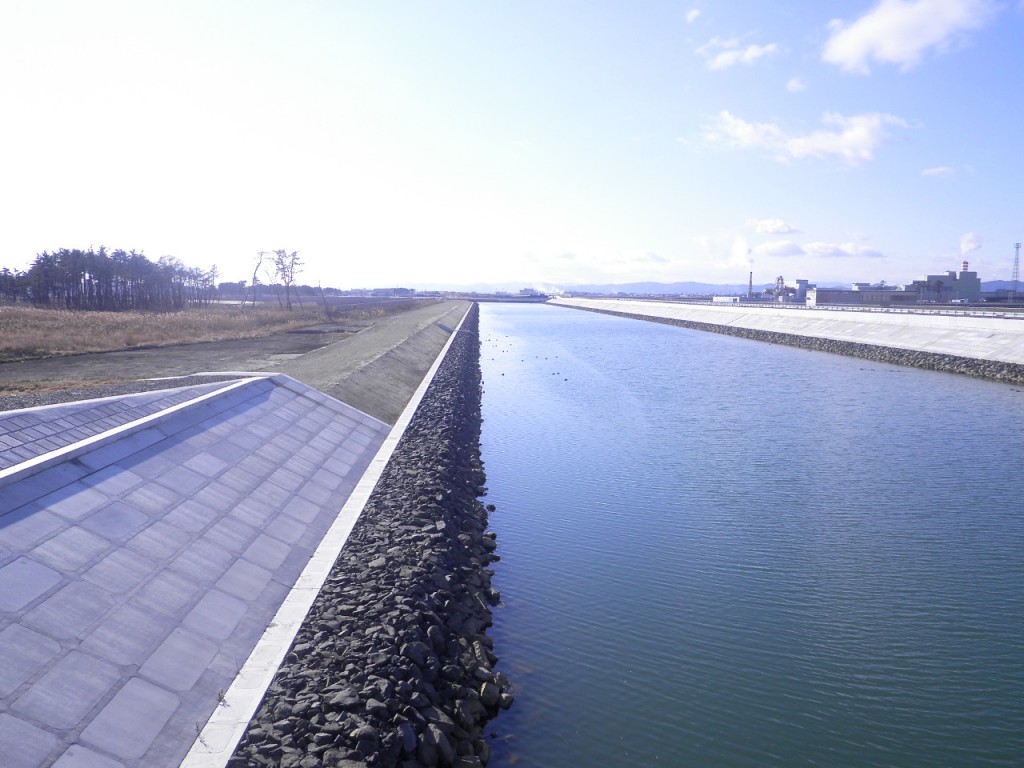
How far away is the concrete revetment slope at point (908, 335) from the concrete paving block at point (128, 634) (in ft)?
122

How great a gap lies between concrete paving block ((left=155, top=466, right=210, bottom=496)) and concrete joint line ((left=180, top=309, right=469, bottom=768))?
1.95 m

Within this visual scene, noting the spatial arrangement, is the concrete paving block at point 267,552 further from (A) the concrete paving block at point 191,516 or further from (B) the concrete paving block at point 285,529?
(A) the concrete paving block at point 191,516

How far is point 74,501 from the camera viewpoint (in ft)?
26.8

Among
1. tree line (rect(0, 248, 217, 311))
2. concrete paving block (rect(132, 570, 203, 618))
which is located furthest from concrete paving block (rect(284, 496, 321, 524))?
tree line (rect(0, 248, 217, 311))

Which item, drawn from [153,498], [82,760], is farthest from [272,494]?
[82,760]

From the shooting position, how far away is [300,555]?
10203mm

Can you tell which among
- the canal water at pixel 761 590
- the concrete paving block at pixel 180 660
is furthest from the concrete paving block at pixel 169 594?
the canal water at pixel 761 590

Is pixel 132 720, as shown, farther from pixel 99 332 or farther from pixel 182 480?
pixel 99 332

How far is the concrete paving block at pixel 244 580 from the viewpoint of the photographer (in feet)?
27.8

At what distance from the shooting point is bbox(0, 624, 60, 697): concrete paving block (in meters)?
5.51

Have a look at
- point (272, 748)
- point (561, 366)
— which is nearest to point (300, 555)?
point (272, 748)

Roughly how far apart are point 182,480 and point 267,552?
1742mm

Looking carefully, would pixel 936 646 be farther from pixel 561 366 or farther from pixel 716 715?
pixel 561 366

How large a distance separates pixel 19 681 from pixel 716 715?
259 inches
